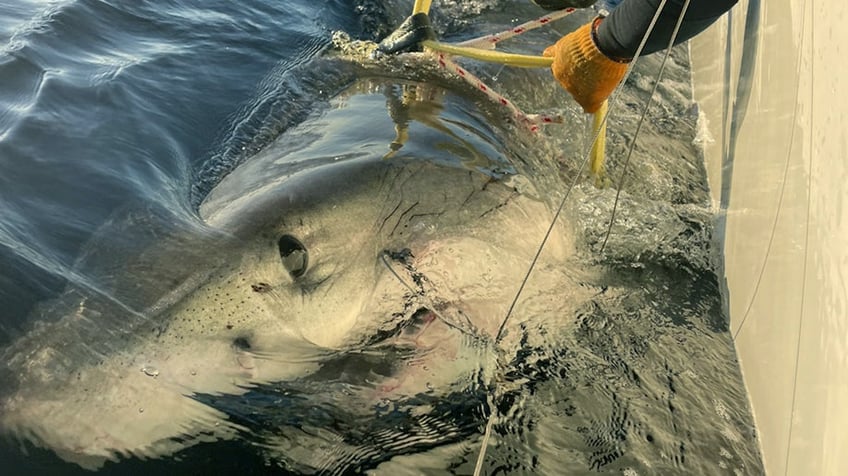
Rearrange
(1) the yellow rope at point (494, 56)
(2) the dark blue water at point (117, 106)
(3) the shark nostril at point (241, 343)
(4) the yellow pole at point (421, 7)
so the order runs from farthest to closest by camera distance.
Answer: (4) the yellow pole at point (421, 7), (1) the yellow rope at point (494, 56), (2) the dark blue water at point (117, 106), (3) the shark nostril at point (241, 343)

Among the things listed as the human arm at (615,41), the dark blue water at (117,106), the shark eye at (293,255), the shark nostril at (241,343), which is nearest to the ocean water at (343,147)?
the dark blue water at (117,106)

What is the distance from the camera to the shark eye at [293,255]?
7.41 ft

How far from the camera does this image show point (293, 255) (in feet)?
7.45

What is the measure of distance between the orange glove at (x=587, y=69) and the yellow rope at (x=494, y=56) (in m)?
0.30

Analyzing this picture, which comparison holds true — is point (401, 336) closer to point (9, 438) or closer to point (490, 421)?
point (490, 421)

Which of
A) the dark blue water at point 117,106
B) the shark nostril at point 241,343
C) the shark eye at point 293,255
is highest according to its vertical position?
the dark blue water at point 117,106

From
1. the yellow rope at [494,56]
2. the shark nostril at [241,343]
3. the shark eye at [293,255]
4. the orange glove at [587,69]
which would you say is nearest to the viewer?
the shark nostril at [241,343]

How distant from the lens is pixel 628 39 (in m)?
2.71

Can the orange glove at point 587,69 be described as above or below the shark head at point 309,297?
above

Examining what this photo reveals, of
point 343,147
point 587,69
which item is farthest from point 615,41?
point 343,147

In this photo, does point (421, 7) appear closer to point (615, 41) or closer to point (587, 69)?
point (587, 69)

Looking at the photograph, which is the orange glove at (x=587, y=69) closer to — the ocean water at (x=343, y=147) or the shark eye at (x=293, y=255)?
the ocean water at (x=343, y=147)

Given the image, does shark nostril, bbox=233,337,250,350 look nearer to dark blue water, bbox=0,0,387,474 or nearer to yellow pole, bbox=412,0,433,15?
dark blue water, bbox=0,0,387,474

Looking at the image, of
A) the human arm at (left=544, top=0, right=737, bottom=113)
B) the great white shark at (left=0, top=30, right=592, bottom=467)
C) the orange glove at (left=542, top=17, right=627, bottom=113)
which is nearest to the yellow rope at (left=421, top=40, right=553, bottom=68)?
the human arm at (left=544, top=0, right=737, bottom=113)
